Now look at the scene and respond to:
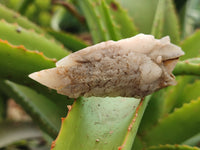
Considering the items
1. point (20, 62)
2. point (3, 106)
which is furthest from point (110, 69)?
point (3, 106)

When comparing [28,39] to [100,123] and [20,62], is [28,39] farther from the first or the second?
[100,123]

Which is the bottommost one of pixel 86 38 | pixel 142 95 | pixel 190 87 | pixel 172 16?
pixel 142 95

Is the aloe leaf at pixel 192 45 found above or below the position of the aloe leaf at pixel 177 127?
above

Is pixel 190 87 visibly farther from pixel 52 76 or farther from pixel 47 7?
pixel 47 7

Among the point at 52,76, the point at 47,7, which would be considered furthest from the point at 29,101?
the point at 47,7

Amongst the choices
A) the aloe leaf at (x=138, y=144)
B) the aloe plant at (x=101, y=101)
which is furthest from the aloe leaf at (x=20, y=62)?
the aloe leaf at (x=138, y=144)

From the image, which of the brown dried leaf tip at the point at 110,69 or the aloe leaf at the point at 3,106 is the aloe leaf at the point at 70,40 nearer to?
the aloe leaf at the point at 3,106

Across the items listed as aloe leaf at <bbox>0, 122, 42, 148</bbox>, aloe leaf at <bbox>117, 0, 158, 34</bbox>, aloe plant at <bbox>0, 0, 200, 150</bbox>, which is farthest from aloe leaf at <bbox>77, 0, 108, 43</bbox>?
aloe leaf at <bbox>0, 122, 42, 148</bbox>

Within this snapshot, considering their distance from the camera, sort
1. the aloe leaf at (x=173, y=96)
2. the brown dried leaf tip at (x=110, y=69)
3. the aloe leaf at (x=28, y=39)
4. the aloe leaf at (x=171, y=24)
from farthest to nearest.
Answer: the aloe leaf at (x=171, y=24) < the aloe leaf at (x=173, y=96) < the aloe leaf at (x=28, y=39) < the brown dried leaf tip at (x=110, y=69)
